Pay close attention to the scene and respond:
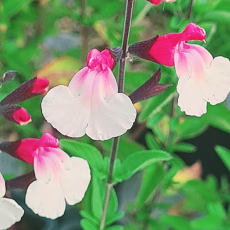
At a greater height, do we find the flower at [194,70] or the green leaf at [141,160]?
the flower at [194,70]

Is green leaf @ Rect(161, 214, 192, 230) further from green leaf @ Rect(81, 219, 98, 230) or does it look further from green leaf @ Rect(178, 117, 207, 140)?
green leaf @ Rect(81, 219, 98, 230)

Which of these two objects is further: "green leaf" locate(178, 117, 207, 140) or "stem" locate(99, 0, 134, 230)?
"green leaf" locate(178, 117, 207, 140)

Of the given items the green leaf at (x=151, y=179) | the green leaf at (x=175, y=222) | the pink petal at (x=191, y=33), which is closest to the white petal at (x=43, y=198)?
the pink petal at (x=191, y=33)

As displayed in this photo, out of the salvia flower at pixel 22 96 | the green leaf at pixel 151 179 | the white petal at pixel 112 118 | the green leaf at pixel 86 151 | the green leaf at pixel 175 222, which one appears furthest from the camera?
the green leaf at pixel 175 222

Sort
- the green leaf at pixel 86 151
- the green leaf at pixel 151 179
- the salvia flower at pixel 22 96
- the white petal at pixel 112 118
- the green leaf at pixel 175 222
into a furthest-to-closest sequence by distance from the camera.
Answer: the green leaf at pixel 175 222 < the green leaf at pixel 151 179 < the green leaf at pixel 86 151 < the salvia flower at pixel 22 96 < the white petal at pixel 112 118

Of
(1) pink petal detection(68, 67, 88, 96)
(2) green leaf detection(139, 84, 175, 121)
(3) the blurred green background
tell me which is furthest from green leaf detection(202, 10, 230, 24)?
(1) pink petal detection(68, 67, 88, 96)

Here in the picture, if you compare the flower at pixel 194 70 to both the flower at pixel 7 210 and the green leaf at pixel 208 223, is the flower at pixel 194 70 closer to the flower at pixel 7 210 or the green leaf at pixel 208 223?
the flower at pixel 7 210

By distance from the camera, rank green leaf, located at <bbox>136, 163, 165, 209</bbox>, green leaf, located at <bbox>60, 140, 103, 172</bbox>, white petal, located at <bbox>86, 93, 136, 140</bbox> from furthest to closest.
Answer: green leaf, located at <bbox>136, 163, 165, 209</bbox>
green leaf, located at <bbox>60, 140, 103, 172</bbox>
white petal, located at <bbox>86, 93, 136, 140</bbox>

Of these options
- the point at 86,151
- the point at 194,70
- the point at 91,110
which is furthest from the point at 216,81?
the point at 86,151

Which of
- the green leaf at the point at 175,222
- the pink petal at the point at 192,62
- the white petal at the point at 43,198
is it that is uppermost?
the pink petal at the point at 192,62
